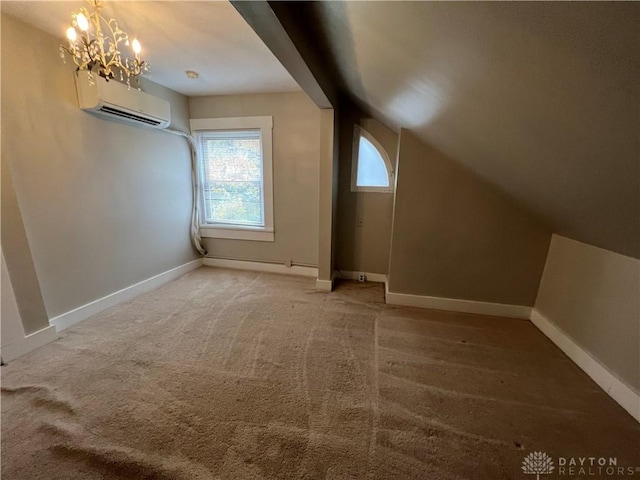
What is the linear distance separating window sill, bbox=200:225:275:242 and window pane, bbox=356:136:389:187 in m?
1.44

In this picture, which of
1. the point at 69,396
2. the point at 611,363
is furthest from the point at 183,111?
the point at 611,363

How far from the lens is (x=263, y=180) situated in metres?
3.42

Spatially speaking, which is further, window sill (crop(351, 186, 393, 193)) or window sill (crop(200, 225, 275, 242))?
window sill (crop(200, 225, 275, 242))

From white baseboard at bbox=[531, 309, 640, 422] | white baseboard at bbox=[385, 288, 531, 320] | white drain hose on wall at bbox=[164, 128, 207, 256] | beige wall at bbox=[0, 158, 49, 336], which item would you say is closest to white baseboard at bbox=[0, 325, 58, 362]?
beige wall at bbox=[0, 158, 49, 336]

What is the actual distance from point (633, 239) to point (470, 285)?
1259 millimetres

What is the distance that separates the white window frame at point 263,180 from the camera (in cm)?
329

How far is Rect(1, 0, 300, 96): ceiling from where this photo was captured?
163cm

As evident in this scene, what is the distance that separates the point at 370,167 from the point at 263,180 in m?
1.40

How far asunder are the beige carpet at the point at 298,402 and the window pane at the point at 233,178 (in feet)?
5.49

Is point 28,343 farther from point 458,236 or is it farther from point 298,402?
point 458,236

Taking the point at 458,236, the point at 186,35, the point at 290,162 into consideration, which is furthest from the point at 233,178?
the point at 458,236

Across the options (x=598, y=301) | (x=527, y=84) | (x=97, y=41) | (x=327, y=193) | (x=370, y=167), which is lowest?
(x=598, y=301)

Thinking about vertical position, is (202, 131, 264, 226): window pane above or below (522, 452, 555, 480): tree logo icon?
above

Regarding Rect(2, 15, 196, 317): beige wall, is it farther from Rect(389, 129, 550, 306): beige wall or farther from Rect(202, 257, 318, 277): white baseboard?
Rect(389, 129, 550, 306): beige wall
